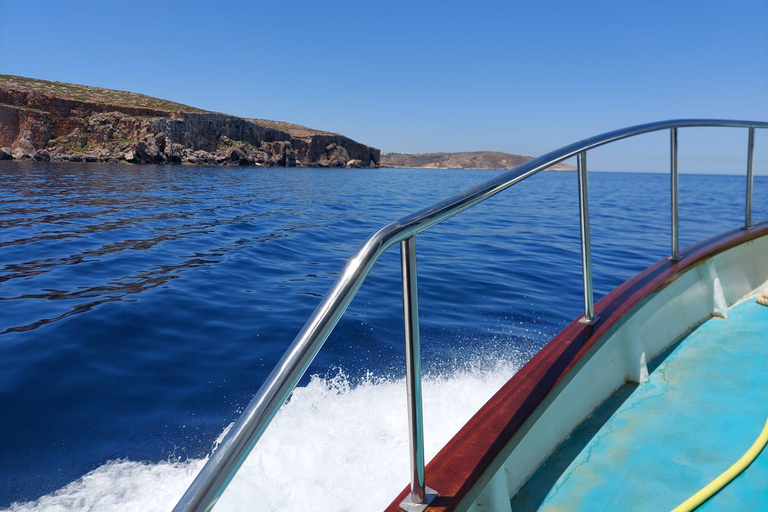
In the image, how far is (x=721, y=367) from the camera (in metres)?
1.85

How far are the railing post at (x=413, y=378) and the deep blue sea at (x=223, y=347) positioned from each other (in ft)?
3.36

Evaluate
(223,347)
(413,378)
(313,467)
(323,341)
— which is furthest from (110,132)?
(323,341)

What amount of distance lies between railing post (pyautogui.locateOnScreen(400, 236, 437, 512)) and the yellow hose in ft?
2.26

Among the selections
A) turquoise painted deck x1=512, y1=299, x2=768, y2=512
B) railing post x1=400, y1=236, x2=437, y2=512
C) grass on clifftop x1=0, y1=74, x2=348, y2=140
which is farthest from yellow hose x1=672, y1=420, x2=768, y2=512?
grass on clifftop x1=0, y1=74, x2=348, y2=140

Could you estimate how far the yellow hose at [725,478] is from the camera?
1.16 meters

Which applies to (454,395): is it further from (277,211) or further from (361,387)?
(277,211)

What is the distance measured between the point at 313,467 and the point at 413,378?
1374 mm

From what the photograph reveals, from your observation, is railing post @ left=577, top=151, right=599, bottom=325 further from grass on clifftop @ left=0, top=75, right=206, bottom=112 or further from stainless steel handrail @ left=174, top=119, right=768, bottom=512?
grass on clifftop @ left=0, top=75, right=206, bottom=112

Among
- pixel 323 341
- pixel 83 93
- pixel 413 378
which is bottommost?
pixel 413 378

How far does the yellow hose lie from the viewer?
1.16m

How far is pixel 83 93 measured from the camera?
64.6 meters

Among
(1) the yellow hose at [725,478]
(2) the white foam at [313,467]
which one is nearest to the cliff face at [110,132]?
(2) the white foam at [313,467]

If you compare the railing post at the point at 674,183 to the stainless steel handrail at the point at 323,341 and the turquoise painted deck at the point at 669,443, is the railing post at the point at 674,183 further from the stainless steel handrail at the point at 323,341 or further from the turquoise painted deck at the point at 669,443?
the stainless steel handrail at the point at 323,341

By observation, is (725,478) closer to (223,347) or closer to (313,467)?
(313,467)
